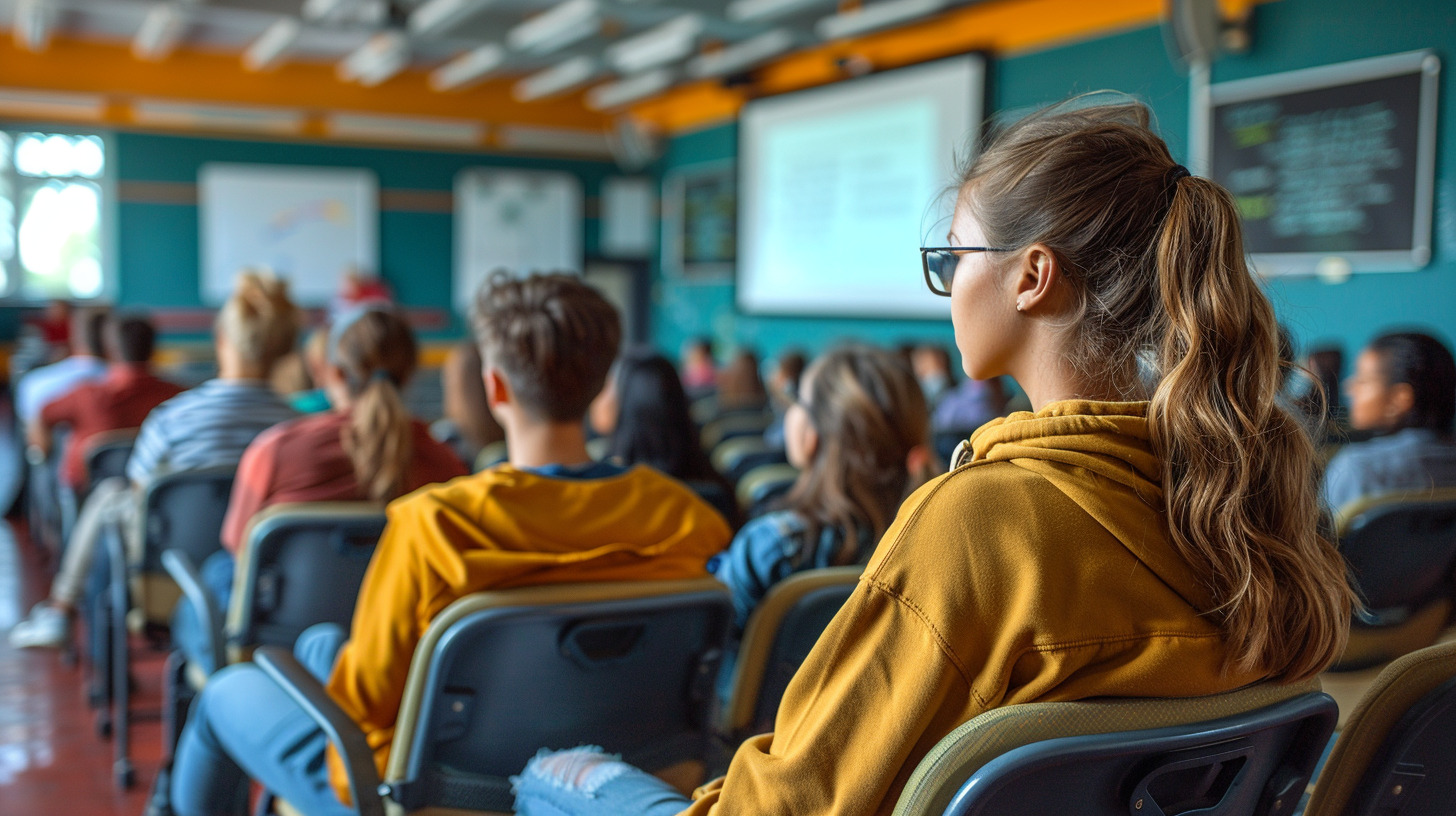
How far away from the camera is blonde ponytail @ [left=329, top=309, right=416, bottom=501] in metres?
2.29

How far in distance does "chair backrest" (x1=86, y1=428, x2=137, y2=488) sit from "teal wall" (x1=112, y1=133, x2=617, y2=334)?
729 centimetres

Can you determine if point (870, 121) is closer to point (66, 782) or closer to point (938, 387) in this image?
point (938, 387)

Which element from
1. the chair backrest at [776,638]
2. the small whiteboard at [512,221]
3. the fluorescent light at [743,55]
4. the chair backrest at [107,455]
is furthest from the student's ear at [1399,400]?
the small whiteboard at [512,221]

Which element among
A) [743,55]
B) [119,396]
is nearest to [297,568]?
[119,396]

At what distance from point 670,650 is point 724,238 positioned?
28.8 feet

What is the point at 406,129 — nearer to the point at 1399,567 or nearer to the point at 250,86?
the point at 250,86

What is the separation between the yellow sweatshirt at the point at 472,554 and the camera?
1.42 metres

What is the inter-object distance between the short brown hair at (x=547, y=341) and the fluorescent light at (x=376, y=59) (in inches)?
256

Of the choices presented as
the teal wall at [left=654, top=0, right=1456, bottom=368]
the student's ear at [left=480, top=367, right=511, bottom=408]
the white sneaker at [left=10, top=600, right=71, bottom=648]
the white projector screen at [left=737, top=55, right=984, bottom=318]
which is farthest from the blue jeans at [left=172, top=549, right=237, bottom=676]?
the white projector screen at [left=737, top=55, right=984, bottom=318]

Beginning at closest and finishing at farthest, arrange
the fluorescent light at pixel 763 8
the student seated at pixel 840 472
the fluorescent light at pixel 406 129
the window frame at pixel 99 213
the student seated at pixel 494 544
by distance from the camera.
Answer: the student seated at pixel 494 544
the student seated at pixel 840 472
the fluorescent light at pixel 763 8
the window frame at pixel 99 213
the fluorescent light at pixel 406 129

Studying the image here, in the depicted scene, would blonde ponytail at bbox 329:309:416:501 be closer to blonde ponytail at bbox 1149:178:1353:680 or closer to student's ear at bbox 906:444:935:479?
student's ear at bbox 906:444:935:479

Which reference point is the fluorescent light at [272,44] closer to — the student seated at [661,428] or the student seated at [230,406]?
the student seated at [230,406]

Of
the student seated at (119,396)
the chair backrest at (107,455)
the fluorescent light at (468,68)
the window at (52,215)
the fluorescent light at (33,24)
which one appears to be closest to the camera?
the chair backrest at (107,455)

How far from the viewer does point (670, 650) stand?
1497 millimetres
